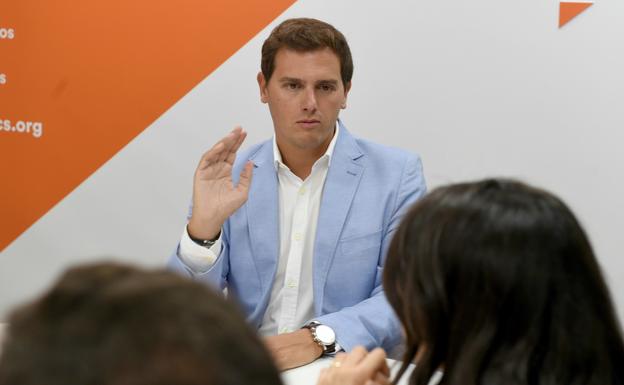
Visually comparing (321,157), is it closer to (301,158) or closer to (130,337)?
(301,158)

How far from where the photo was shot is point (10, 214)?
379cm

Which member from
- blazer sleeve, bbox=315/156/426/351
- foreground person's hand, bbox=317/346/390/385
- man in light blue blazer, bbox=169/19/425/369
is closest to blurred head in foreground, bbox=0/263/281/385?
foreground person's hand, bbox=317/346/390/385

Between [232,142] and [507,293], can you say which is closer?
[507,293]

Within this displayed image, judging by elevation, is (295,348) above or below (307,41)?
below

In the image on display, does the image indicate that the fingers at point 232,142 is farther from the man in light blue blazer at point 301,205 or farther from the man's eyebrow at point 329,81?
the man's eyebrow at point 329,81

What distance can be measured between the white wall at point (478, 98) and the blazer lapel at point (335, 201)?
28.8 inches

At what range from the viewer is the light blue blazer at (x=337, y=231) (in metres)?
2.33

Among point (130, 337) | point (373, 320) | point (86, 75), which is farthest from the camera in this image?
point (86, 75)

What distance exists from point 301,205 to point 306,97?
304 millimetres

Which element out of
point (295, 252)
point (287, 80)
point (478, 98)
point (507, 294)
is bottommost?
point (295, 252)

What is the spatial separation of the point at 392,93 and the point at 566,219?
6.64 feet

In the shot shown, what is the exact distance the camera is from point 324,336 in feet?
6.62

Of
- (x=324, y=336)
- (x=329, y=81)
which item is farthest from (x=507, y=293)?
(x=329, y=81)

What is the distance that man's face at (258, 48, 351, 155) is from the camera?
7.97 feet
